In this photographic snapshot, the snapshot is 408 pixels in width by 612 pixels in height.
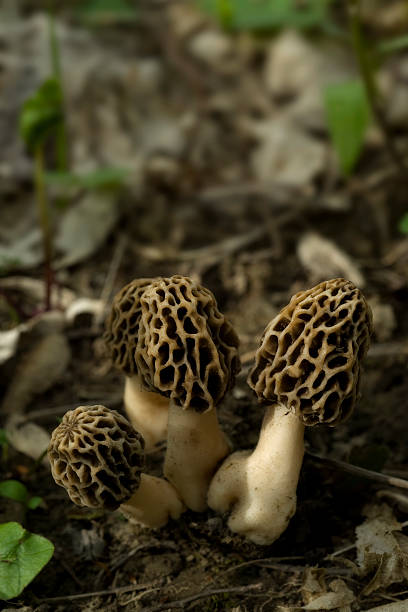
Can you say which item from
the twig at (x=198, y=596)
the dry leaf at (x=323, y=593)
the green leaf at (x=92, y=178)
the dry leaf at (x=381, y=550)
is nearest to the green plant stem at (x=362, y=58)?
the green leaf at (x=92, y=178)

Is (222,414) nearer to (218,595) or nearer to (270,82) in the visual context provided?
(218,595)

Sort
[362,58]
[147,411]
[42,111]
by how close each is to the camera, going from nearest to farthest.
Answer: [147,411] → [42,111] → [362,58]

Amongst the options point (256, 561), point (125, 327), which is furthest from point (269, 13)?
point (256, 561)

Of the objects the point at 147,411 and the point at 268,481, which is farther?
the point at 147,411

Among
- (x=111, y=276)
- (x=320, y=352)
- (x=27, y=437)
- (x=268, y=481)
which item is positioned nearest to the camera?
(x=320, y=352)

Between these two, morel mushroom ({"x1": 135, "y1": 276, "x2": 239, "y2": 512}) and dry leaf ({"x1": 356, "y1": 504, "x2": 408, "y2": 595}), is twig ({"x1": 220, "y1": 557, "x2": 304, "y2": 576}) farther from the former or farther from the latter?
morel mushroom ({"x1": 135, "y1": 276, "x2": 239, "y2": 512})

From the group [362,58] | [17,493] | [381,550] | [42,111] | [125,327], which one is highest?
[362,58]

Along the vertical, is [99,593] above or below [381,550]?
below

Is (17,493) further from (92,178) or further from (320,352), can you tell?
(92,178)
